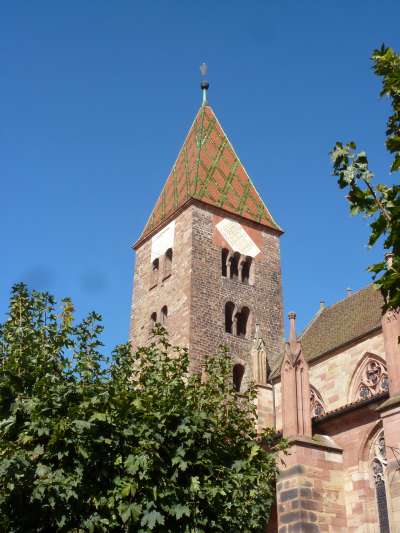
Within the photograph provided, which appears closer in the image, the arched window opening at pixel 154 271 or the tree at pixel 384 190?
the tree at pixel 384 190

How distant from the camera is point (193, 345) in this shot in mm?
27812

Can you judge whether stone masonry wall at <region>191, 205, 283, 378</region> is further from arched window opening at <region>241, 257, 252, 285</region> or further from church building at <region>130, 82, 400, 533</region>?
arched window opening at <region>241, 257, 252, 285</region>

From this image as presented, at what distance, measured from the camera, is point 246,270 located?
3238 centimetres

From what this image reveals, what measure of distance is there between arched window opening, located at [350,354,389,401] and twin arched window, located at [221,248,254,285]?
28.1ft

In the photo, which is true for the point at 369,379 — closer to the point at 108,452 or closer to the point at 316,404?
the point at 316,404

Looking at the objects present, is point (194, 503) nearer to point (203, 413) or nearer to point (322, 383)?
point (203, 413)

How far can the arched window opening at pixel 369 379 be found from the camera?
76.1 ft

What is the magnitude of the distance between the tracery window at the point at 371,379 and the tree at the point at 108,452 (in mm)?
10455

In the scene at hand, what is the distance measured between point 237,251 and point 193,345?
5.72m

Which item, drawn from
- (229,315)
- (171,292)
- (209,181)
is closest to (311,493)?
(229,315)

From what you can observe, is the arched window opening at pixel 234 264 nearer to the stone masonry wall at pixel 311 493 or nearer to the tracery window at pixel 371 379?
the tracery window at pixel 371 379

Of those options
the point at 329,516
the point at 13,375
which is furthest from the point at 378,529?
the point at 13,375

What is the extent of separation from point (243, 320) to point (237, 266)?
238 cm

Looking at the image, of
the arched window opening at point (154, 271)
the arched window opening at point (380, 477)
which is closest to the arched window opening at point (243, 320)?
the arched window opening at point (154, 271)
